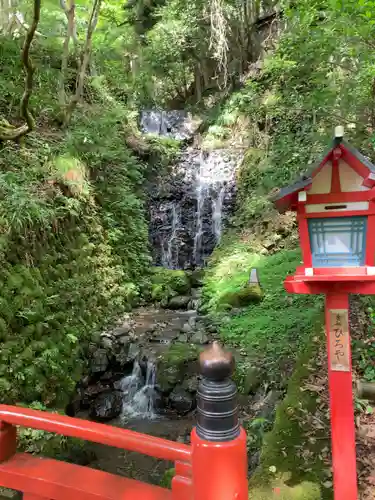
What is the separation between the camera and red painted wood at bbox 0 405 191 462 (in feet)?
5.83

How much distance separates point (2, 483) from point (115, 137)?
9.84 meters

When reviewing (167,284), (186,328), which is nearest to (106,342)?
(186,328)

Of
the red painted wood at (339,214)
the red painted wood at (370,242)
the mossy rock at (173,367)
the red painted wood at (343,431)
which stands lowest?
the mossy rock at (173,367)

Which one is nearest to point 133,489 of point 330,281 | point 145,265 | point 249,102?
point 330,281

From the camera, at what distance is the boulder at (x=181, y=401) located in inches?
263

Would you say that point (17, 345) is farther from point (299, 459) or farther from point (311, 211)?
point (311, 211)

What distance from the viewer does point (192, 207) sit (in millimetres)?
13133

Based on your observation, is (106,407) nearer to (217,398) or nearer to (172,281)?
(172,281)

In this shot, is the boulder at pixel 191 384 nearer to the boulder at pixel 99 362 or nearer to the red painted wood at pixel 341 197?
the boulder at pixel 99 362

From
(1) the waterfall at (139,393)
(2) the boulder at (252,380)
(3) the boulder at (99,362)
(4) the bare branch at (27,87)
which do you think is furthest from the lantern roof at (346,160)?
(3) the boulder at (99,362)

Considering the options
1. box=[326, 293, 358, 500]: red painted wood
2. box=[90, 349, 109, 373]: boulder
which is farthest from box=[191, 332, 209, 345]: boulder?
box=[326, 293, 358, 500]: red painted wood

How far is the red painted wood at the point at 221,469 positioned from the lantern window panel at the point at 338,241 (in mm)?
1449

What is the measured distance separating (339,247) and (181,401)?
5.01 m

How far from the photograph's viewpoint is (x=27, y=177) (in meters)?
6.95
